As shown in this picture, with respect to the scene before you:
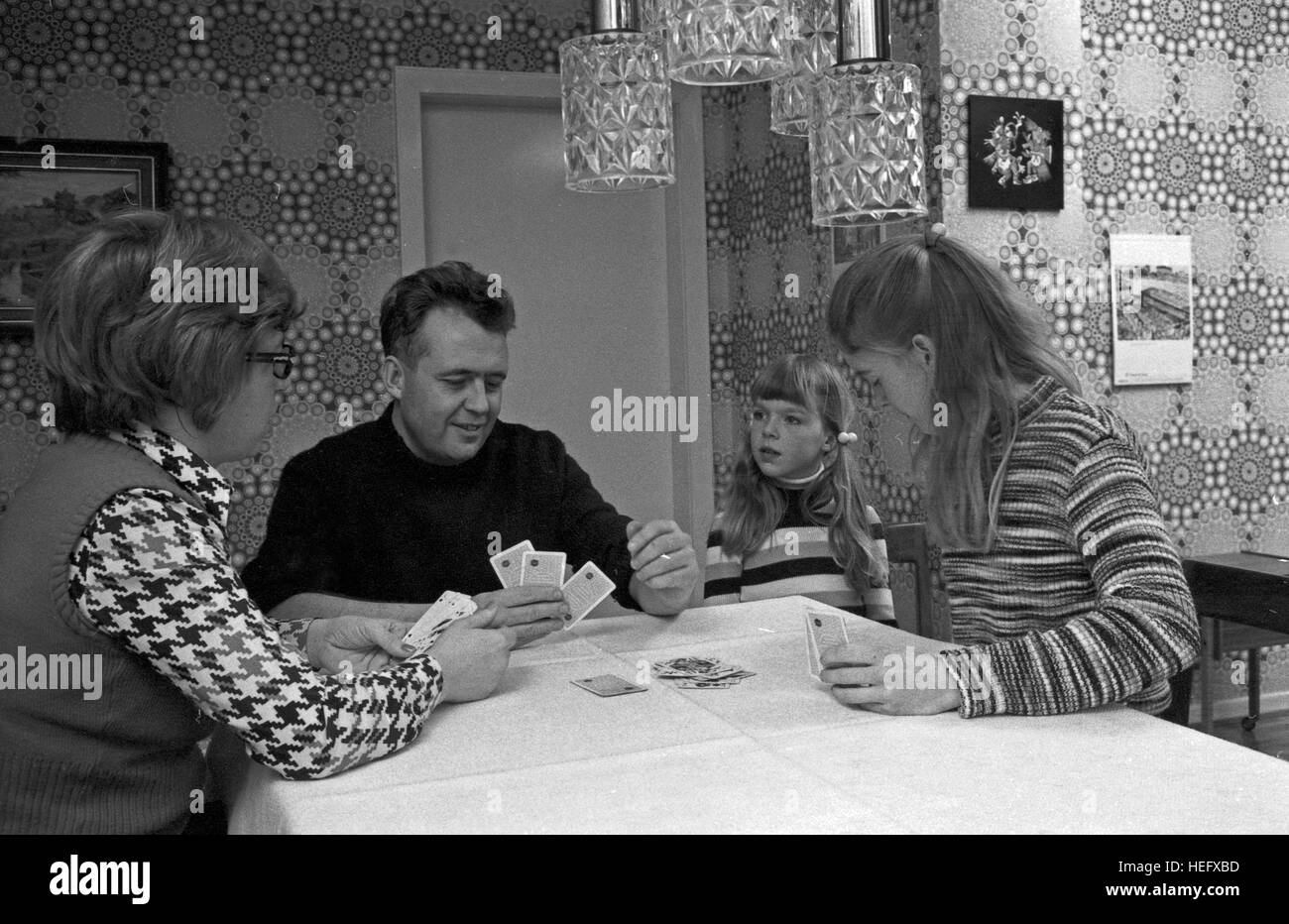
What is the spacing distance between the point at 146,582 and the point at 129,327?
0.28 meters

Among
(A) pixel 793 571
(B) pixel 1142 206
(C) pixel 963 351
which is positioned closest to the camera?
(C) pixel 963 351

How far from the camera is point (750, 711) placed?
1357 millimetres

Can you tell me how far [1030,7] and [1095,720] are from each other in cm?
256

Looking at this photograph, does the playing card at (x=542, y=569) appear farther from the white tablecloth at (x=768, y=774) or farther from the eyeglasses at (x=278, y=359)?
the eyeglasses at (x=278, y=359)

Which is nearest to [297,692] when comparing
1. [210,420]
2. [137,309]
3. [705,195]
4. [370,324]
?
[210,420]

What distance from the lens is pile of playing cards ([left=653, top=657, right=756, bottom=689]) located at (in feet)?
4.92

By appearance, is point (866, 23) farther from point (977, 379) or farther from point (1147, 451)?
point (1147, 451)

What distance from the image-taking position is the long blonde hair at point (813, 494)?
255 cm

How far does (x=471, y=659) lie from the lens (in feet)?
4.65

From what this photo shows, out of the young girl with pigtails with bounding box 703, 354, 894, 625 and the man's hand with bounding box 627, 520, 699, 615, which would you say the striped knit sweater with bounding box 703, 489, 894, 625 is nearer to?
the young girl with pigtails with bounding box 703, 354, 894, 625

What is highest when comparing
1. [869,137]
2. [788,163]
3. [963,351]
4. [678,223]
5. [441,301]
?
[788,163]

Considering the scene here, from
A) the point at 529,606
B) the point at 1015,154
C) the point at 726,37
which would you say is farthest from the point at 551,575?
the point at 1015,154

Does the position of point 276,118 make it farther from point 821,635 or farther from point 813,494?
point 821,635
